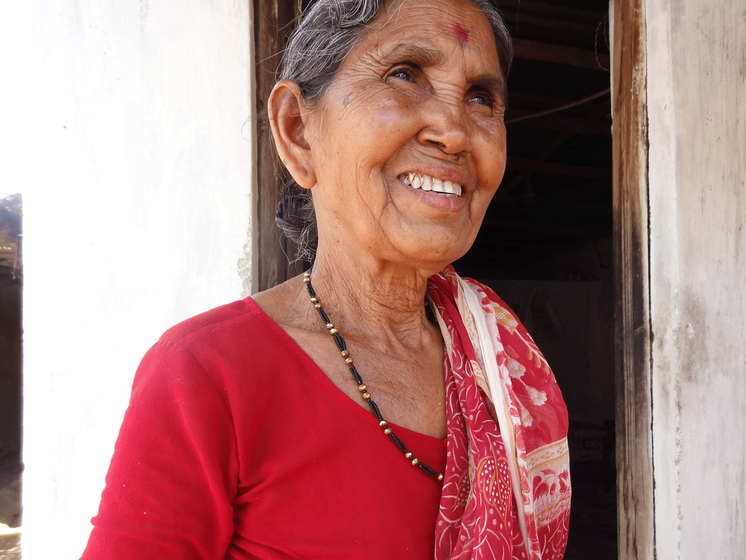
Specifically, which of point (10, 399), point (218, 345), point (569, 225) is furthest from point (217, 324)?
point (10, 399)

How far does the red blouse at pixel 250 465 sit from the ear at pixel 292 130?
1.23 ft

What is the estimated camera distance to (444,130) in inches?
43.6

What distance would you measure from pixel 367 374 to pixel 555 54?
2.60m

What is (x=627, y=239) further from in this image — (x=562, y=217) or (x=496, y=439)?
(x=562, y=217)

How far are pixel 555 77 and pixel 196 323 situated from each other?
3265mm

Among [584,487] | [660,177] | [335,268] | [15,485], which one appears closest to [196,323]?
[335,268]

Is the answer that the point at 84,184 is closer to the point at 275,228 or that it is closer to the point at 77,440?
the point at 275,228

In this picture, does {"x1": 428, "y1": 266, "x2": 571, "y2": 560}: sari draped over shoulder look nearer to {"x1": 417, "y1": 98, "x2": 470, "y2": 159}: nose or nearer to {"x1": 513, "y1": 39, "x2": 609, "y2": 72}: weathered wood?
{"x1": 417, "y1": 98, "x2": 470, "y2": 159}: nose

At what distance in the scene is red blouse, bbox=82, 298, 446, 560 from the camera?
2.81 feet

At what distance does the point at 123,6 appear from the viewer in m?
1.79

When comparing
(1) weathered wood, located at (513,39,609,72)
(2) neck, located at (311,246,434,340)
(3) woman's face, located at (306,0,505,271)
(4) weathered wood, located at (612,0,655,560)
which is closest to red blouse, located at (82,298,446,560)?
(2) neck, located at (311,246,434,340)

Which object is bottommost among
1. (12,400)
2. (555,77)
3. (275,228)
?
(12,400)

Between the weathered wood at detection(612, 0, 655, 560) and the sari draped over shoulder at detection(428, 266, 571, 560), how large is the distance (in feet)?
1.99

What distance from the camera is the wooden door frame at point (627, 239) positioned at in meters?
1.83
